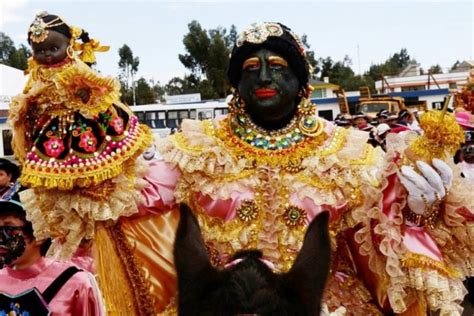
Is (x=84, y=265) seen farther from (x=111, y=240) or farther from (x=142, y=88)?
(x=142, y=88)

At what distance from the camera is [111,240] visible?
261 centimetres

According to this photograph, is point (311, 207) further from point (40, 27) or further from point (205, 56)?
point (205, 56)

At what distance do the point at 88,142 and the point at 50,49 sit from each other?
470 millimetres

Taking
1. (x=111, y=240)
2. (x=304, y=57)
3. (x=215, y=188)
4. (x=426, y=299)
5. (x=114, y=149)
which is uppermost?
(x=304, y=57)

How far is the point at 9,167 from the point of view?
473 cm

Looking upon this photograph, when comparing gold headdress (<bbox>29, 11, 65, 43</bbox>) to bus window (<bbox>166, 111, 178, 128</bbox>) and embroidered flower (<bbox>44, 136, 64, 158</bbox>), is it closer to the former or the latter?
embroidered flower (<bbox>44, 136, 64, 158</bbox>)

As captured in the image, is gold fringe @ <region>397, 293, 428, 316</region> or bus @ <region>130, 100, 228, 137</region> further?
bus @ <region>130, 100, 228, 137</region>

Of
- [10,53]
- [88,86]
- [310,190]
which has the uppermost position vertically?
[10,53]

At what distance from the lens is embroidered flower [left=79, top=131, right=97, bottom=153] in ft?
7.91

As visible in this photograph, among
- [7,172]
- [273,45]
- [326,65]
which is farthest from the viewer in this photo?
[326,65]

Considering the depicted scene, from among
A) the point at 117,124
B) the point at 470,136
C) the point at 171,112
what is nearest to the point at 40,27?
the point at 117,124

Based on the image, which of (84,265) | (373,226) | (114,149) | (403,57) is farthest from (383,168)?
(403,57)

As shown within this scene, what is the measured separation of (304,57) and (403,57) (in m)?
96.6

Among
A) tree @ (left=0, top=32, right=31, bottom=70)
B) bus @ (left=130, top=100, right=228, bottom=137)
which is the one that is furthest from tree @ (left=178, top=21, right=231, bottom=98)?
bus @ (left=130, top=100, right=228, bottom=137)
